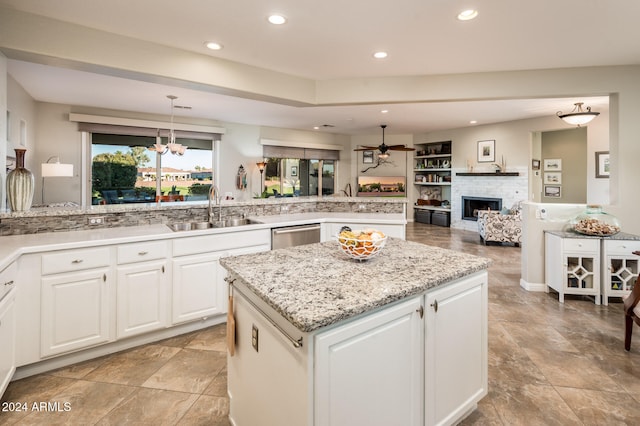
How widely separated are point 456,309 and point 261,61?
3.14 metres

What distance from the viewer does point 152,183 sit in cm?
713

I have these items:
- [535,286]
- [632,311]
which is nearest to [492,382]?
[632,311]

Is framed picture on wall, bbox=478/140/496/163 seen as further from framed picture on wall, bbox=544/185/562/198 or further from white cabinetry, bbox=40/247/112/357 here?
white cabinetry, bbox=40/247/112/357

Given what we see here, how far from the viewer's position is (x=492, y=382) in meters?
2.16

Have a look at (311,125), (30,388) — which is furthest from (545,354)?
(311,125)

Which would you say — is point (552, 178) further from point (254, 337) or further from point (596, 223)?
point (254, 337)

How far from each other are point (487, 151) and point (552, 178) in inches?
72.2

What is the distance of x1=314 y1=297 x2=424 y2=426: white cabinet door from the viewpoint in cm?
112

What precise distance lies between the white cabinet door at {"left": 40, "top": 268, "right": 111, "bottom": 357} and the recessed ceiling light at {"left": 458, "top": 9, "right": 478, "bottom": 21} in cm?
334

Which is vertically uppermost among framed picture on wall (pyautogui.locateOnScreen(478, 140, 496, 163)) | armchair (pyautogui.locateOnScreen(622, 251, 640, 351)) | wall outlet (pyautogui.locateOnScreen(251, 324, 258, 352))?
framed picture on wall (pyautogui.locateOnScreen(478, 140, 496, 163))

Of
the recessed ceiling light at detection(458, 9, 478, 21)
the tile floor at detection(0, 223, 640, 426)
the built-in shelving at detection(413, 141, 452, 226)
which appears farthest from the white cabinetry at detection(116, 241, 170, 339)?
the built-in shelving at detection(413, 141, 452, 226)

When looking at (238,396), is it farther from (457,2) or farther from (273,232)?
(457,2)

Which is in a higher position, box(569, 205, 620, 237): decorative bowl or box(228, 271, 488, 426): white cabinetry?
box(569, 205, 620, 237): decorative bowl

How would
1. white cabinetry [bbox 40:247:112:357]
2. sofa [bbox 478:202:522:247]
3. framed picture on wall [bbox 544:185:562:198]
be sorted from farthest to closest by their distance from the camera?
framed picture on wall [bbox 544:185:562:198] → sofa [bbox 478:202:522:247] → white cabinetry [bbox 40:247:112:357]
